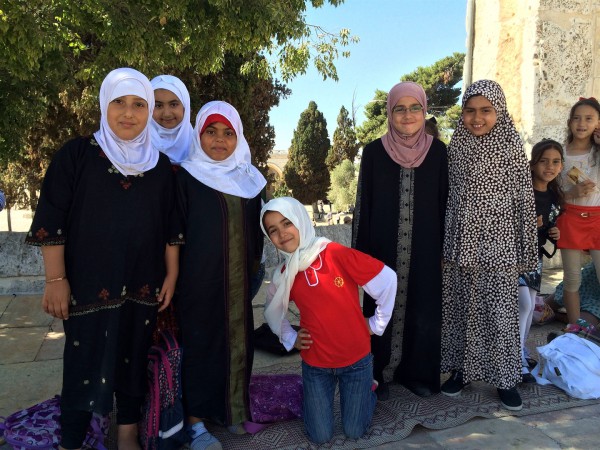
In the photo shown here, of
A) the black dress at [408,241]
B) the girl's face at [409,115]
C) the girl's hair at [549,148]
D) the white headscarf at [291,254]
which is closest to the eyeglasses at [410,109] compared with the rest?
the girl's face at [409,115]

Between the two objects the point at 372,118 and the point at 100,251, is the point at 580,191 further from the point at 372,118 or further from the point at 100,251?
the point at 372,118

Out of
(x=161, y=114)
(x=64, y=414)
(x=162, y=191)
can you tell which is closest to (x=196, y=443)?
(x=64, y=414)

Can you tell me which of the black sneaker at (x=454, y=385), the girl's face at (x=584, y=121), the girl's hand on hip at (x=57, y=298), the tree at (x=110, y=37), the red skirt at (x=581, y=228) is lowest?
the black sneaker at (x=454, y=385)

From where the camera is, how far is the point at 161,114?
106 inches

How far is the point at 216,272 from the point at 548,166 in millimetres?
2333

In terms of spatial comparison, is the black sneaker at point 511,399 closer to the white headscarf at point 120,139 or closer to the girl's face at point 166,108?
the white headscarf at point 120,139

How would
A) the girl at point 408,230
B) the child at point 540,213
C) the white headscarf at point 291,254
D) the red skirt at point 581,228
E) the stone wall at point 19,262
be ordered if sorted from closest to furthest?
the white headscarf at point 291,254, the girl at point 408,230, the child at point 540,213, the red skirt at point 581,228, the stone wall at point 19,262

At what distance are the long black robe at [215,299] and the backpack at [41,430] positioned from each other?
420 millimetres

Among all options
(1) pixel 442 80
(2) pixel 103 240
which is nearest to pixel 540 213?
(2) pixel 103 240

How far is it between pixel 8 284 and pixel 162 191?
3831 millimetres

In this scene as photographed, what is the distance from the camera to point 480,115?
105 inches

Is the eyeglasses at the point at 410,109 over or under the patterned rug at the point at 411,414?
over

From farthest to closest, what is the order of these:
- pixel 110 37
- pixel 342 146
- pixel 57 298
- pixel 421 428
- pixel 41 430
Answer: pixel 342 146, pixel 110 37, pixel 421 428, pixel 41 430, pixel 57 298

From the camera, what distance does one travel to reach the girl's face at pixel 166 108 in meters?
2.70
